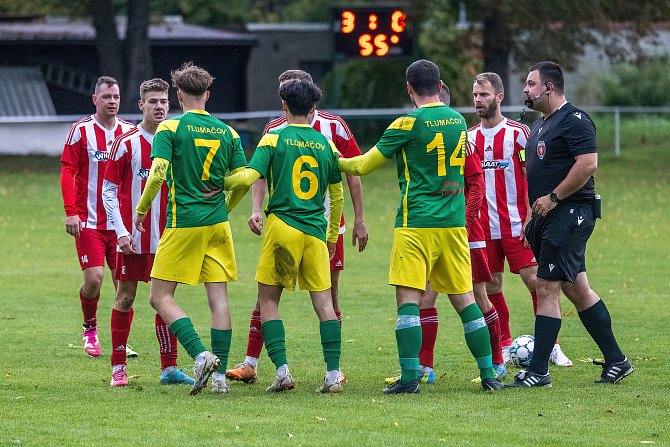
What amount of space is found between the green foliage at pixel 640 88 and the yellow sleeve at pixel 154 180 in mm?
35899

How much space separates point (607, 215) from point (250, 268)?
348 inches

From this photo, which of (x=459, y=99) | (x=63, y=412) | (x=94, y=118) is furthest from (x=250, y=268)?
(x=459, y=99)

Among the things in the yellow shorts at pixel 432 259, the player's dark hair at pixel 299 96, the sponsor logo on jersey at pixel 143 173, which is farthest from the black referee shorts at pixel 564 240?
the sponsor logo on jersey at pixel 143 173

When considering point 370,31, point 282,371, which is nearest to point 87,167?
point 282,371

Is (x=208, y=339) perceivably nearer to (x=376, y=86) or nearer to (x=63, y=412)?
(x=63, y=412)

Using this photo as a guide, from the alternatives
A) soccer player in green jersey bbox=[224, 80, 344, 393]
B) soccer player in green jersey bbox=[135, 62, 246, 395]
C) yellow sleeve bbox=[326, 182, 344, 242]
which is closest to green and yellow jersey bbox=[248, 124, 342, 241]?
soccer player in green jersey bbox=[224, 80, 344, 393]

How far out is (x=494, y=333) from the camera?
9000 mm

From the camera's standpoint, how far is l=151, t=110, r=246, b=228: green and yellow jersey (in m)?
8.13

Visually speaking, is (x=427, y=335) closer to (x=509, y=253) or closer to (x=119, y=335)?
(x=509, y=253)

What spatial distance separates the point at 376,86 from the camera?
121ft

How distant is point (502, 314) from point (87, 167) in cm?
373

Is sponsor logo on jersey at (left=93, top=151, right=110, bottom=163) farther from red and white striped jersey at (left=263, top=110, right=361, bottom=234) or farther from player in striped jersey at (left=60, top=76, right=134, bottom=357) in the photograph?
red and white striped jersey at (left=263, top=110, right=361, bottom=234)

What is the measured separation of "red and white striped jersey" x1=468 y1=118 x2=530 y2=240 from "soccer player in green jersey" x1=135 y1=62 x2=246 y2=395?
2.38 metres

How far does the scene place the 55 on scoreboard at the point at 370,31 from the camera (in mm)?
26469
